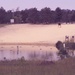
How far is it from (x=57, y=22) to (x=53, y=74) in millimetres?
31926

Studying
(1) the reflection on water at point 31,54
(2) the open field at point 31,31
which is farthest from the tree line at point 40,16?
(1) the reflection on water at point 31,54

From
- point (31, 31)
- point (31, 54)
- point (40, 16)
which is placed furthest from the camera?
point (40, 16)

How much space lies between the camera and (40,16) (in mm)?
37938

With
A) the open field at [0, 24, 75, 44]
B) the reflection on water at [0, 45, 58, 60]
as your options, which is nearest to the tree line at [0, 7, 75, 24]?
the open field at [0, 24, 75, 44]

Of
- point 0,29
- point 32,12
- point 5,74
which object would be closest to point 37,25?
point 32,12

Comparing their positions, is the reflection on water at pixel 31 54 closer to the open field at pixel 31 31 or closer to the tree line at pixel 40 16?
the open field at pixel 31 31

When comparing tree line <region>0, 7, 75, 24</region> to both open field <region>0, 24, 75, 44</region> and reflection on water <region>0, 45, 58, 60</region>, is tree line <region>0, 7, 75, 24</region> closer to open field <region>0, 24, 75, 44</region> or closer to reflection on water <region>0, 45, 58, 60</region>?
open field <region>0, 24, 75, 44</region>

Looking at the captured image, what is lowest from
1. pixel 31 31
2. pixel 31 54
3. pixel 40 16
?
pixel 31 54

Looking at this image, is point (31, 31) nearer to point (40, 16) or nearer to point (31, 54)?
point (40, 16)

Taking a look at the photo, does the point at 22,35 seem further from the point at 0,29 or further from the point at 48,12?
the point at 48,12

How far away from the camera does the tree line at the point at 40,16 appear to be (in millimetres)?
36938

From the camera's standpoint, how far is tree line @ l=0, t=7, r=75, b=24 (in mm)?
36938

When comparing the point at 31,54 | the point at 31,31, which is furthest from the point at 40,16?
the point at 31,54

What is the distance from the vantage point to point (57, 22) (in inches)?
1540
